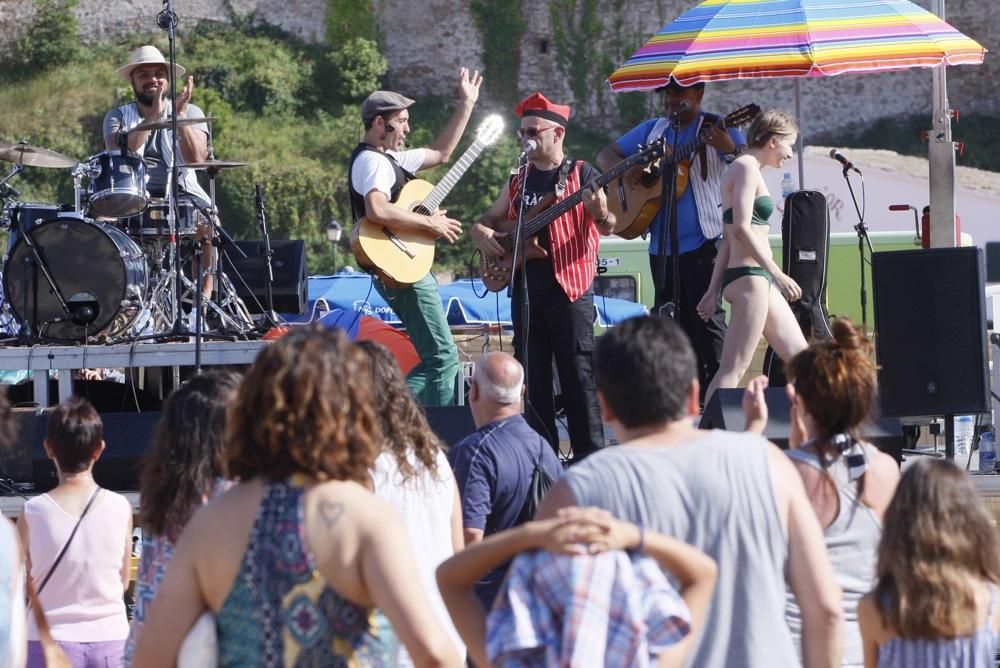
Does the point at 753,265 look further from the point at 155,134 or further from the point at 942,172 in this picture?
the point at 155,134

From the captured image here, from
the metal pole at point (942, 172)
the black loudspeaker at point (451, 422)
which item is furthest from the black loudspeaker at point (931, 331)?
the black loudspeaker at point (451, 422)

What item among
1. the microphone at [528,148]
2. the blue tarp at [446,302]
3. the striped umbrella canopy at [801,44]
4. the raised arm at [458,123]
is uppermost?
the striped umbrella canopy at [801,44]

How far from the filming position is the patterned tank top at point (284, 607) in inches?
111

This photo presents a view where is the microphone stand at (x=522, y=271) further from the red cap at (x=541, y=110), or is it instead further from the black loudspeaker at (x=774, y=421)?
the black loudspeaker at (x=774, y=421)

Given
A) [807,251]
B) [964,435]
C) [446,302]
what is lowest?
[964,435]

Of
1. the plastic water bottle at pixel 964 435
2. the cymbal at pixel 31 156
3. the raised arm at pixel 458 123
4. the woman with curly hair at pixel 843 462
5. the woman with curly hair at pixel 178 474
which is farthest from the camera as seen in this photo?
the cymbal at pixel 31 156

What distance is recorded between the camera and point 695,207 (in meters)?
7.60

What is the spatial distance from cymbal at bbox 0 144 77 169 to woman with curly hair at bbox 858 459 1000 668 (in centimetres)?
834

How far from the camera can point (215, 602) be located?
113 inches

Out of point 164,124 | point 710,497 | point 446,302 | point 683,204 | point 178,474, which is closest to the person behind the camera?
point 710,497

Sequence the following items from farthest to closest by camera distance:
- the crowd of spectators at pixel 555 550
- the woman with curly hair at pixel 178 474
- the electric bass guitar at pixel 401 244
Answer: the electric bass guitar at pixel 401 244 < the woman with curly hair at pixel 178 474 < the crowd of spectators at pixel 555 550

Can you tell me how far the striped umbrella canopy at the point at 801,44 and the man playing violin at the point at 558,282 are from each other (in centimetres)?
64

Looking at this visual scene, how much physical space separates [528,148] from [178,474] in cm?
409

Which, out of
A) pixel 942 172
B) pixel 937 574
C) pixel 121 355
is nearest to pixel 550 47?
pixel 942 172
